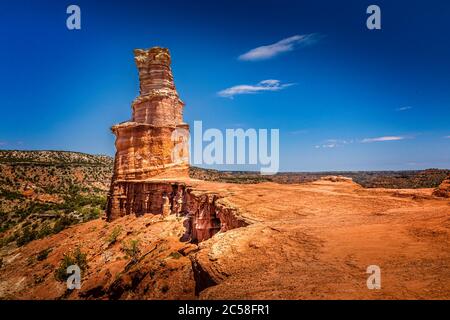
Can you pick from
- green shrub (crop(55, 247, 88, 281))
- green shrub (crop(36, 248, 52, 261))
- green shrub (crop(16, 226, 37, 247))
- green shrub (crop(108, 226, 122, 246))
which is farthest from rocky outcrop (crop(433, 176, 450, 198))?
green shrub (crop(16, 226, 37, 247))

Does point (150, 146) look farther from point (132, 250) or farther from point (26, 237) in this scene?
point (26, 237)

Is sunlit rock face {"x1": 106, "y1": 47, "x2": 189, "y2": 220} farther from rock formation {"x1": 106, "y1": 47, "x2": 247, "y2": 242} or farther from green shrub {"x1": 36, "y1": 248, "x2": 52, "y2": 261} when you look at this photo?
green shrub {"x1": 36, "y1": 248, "x2": 52, "y2": 261}

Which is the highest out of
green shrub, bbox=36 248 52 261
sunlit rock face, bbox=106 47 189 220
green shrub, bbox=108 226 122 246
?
sunlit rock face, bbox=106 47 189 220

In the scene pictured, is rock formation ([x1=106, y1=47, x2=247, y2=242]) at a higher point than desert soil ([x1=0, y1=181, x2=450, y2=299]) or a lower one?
higher

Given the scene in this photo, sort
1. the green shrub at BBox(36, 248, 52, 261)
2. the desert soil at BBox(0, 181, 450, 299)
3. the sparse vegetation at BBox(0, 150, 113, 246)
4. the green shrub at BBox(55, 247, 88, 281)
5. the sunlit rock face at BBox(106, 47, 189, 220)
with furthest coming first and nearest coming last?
the sparse vegetation at BBox(0, 150, 113, 246) → the sunlit rock face at BBox(106, 47, 189, 220) → the green shrub at BBox(36, 248, 52, 261) → the green shrub at BBox(55, 247, 88, 281) → the desert soil at BBox(0, 181, 450, 299)

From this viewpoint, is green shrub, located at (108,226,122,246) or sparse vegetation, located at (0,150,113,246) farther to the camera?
sparse vegetation, located at (0,150,113,246)

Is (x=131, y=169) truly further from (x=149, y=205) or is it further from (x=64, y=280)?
(x=64, y=280)

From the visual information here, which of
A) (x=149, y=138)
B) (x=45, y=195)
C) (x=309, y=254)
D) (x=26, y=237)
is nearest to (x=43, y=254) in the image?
(x=26, y=237)

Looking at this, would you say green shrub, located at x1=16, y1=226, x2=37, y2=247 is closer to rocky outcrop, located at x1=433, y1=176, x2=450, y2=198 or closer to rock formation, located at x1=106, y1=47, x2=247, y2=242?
rock formation, located at x1=106, y1=47, x2=247, y2=242

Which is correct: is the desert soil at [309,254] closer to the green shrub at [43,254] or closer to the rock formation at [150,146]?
the green shrub at [43,254]

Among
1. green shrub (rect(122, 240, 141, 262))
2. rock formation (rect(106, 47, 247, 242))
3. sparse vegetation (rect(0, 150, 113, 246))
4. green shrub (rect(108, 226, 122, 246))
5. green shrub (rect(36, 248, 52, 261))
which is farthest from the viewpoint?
sparse vegetation (rect(0, 150, 113, 246))
